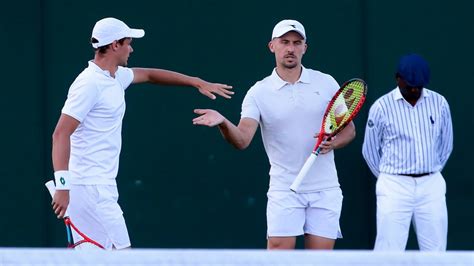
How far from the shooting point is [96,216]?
7.47 metres

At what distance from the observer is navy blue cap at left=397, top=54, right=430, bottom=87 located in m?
8.11

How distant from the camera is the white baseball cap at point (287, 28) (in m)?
8.10

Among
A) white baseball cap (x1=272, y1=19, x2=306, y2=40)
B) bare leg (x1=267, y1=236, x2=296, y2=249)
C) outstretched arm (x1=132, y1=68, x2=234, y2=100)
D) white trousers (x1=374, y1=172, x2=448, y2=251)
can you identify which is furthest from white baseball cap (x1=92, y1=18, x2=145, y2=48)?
white trousers (x1=374, y1=172, x2=448, y2=251)

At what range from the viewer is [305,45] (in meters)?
8.21

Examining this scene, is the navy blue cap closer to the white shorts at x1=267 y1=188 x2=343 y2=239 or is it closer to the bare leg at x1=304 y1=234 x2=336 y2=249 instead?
the white shorts at x1=267 y1=188 x2=343 y2=239

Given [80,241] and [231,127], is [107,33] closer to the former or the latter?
[231,127]

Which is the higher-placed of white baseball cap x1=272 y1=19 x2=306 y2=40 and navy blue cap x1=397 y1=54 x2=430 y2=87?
white baseball cap x1=272 y1=19 x2=306 y2=40

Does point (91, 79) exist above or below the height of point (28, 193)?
above

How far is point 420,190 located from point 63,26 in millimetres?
2385

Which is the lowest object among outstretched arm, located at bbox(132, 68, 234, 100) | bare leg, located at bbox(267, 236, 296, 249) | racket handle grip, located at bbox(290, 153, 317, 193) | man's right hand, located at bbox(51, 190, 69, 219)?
bare leg, located at bbox(267, 236, 296, 249)

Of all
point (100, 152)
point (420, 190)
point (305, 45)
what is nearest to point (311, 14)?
point (305, 45)

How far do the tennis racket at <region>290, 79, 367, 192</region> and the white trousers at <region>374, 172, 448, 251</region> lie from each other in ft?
1.67

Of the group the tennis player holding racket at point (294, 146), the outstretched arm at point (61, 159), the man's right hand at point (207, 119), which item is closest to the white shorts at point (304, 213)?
the tennis player holding racket at point (294, 146)

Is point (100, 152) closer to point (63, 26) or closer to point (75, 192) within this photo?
point (75, 192)
